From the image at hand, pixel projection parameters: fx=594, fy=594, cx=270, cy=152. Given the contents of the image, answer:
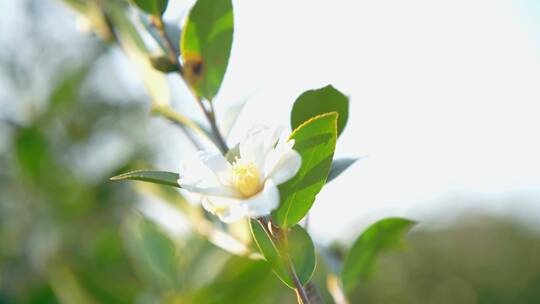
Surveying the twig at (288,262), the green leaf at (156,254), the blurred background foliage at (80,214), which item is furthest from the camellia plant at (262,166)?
the green leaf at (156,254)

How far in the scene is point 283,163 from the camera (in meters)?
0.49

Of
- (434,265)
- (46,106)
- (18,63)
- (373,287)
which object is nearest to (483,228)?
(434,265)

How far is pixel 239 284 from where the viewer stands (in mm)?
794

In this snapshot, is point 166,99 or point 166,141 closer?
point 166,99

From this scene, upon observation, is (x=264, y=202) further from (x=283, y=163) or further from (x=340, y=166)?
(x=340, y=166)

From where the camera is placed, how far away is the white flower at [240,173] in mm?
493

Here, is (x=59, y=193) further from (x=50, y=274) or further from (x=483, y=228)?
(x=483, y=228)

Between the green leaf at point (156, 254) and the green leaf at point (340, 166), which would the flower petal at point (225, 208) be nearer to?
the green leaf at point (340, 166)

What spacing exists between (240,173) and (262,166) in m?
0.02

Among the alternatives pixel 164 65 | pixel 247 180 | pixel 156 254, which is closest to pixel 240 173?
pixel 247 180

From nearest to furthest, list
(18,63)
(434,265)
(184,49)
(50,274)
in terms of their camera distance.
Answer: (184,49), (50,274), (18,63), (434,265)

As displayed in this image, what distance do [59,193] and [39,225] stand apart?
0.32 feet

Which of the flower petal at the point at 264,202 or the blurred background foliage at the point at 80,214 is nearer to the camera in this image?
the flower petal at the point at 264,202

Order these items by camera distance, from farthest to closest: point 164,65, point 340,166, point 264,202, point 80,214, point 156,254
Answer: point 80,214, point 156,254, point 164,65, point 340,166, point 264,202
